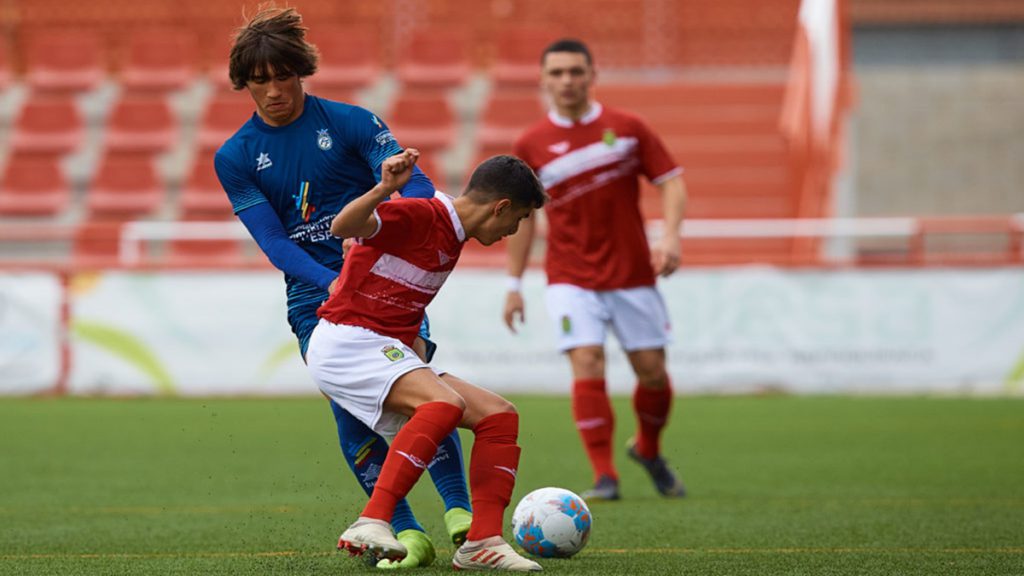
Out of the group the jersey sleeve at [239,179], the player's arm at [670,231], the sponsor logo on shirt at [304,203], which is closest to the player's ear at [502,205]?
the sponsor logo on shirt at [304,203]

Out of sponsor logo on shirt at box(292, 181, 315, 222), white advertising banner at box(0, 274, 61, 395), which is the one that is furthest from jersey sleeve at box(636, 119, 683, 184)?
white advertising banner at box(0, 274, 61, 395)

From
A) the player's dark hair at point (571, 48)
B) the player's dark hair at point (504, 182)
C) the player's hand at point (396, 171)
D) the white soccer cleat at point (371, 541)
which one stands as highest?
the player's dark hair at point (571, 48)

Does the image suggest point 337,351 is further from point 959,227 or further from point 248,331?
point 959,227

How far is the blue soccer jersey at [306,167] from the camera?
5105 mm

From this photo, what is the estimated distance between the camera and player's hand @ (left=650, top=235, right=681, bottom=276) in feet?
23.4

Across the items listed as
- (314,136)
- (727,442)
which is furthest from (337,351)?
(727,442)

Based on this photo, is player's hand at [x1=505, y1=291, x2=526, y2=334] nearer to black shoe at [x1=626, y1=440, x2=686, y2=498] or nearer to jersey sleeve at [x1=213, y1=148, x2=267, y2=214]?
black shoe at [x1=626, y1=440, x2=686, y2=498]

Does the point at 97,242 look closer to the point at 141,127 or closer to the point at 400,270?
the point at 141,127

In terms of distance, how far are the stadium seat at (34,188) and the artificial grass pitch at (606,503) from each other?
534 centimetres

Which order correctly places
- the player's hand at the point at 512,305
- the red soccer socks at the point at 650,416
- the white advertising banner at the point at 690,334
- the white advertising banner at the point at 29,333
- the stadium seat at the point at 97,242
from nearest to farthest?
1. the player's hand at the point at 512,305
2. the red soccer socks at the point at 650,416
3. the white advertising banner at the point at 690,334
4. the white advertising banner at the point at 29,333
5. the stadium seat at the point at 97,242

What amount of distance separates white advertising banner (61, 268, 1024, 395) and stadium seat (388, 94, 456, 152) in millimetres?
4934

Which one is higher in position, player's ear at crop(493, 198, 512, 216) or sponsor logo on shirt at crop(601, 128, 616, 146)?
player's ear at crop(493, 198, 512, 216)

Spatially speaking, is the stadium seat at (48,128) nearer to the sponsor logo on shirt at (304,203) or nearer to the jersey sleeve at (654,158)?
the jersey sleeve at (654,158)

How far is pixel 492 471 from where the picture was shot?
4.72 metres
